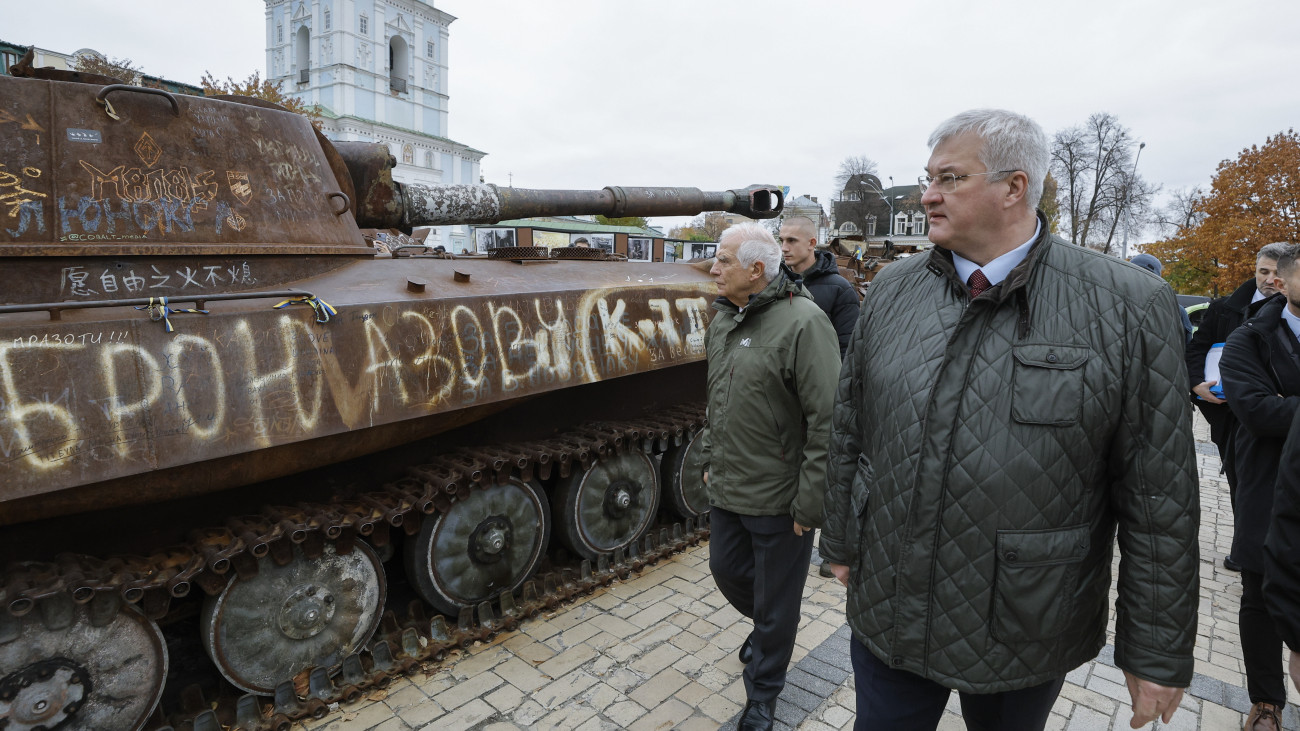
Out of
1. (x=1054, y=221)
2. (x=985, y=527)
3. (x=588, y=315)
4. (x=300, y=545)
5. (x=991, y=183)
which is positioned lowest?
(x=300, y=545)

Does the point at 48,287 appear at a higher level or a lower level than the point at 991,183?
lower

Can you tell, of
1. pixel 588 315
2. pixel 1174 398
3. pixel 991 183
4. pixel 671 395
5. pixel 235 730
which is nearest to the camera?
pixel 1174 398

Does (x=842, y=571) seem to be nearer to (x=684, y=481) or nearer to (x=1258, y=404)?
(x=1258, y=404)

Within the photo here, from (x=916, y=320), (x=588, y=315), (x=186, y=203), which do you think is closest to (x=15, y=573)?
(x=186, y=203)

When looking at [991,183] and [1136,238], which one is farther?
[1136,238]

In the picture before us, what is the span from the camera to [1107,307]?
67.6 inches

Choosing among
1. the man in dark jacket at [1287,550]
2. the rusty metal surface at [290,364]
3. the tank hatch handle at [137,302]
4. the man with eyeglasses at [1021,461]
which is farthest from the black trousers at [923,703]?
the tank hatch handle at [137,302]

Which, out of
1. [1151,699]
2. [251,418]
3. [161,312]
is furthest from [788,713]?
[161,312]

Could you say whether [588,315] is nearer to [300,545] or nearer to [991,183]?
[300,545]

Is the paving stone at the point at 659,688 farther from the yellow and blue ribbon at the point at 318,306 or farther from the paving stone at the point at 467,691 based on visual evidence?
the yellow and blue ribbon at the point at 318,306

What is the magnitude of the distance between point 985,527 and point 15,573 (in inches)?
129

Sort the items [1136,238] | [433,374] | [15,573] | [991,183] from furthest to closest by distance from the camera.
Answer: [1136,238] < [433,374] < [15,573] < [991,183]

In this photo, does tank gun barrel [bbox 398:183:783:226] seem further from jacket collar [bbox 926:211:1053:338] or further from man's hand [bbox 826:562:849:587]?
jacket collar [bbox 926:211:1053:338]

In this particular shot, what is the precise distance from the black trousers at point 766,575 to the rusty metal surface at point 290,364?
1.39 metres
